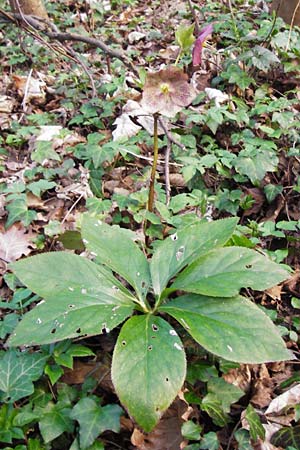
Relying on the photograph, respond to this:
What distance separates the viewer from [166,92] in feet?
4.67

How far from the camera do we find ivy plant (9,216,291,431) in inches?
39.3

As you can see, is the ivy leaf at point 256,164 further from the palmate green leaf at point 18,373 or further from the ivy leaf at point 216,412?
the palmate green leaf at point 18,373

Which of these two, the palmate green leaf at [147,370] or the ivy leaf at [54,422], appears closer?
the palmate green leaf at [147,370]

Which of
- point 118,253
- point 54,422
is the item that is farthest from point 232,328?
point 54,422

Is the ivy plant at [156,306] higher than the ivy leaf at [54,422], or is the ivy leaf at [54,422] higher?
the ivy plant at [156,306]

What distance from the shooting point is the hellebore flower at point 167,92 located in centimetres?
140

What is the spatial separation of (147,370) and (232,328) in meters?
0.26

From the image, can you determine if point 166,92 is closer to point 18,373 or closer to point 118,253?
point 118,253

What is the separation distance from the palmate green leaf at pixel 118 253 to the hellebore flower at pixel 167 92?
45 centimetres

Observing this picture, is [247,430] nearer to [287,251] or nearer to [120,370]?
[120,370]

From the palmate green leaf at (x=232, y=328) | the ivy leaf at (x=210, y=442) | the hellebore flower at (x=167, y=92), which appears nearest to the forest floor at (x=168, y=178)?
the ivy leaf at (x=210, y=442)

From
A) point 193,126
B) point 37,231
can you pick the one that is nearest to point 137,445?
point 37,231

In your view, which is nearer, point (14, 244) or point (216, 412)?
point (216, 412)

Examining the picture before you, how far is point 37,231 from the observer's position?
200cm
